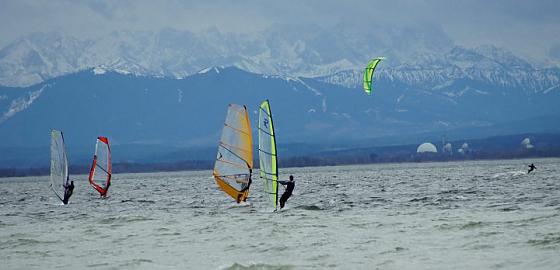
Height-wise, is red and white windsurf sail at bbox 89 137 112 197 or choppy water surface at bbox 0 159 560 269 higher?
red and white windsurf sail at bbox 89 137 112 197

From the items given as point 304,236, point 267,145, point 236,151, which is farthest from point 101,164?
point 304,236

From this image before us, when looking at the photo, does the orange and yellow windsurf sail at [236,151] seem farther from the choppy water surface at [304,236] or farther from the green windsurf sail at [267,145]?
the green windsurf sail at [267,145]

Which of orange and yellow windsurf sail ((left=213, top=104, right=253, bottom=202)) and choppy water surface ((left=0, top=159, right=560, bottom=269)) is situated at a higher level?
orange and yellow windsurf sail ((left=213, top=104, right=253, bottom=202))

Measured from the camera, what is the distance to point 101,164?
68938 mm

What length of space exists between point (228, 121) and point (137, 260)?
18135 millimetres

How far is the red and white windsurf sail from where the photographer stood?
222 ft

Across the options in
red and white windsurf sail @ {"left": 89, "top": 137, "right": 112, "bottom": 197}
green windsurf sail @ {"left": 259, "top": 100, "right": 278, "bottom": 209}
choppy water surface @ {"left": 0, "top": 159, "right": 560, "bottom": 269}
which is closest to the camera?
choppy water surface @ {"left": 0, "top": 159, "right": 560, "bottom": 269}

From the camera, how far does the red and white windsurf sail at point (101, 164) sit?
67750mm

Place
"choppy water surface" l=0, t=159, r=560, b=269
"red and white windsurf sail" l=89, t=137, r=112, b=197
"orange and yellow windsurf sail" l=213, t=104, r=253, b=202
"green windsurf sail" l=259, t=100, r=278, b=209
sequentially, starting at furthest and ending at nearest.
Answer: "red and white windsurf sail" l=89, t=137, r=112, b=197
"orange and yellow windsurf sail" l=213, t=104, r=253, b=202
"green windsurf sail" l=259, t=100, r=278, b=209
"choppy water surface" l=0, t=159, r=560, b=269

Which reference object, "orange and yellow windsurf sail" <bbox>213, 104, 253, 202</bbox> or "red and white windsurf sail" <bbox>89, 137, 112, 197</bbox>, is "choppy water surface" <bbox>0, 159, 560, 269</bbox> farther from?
"red and white windsurf sail" <bbox>89, 137, 112, 197</bbox>

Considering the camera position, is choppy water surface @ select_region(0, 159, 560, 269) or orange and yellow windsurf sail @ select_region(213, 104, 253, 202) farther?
orange and yellow windsurf sail @ select_region(213, 104, 253, 202)

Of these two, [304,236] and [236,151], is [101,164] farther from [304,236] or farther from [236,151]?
[304,236]

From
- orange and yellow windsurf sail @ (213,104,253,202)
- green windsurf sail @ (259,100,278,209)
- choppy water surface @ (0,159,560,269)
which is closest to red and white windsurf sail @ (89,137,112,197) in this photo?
choppy water surface @ (0,159,560,269)

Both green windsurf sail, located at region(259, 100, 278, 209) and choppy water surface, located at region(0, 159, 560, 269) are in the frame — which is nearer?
choppy water surface, located at region(0, 159, 560, 269)
